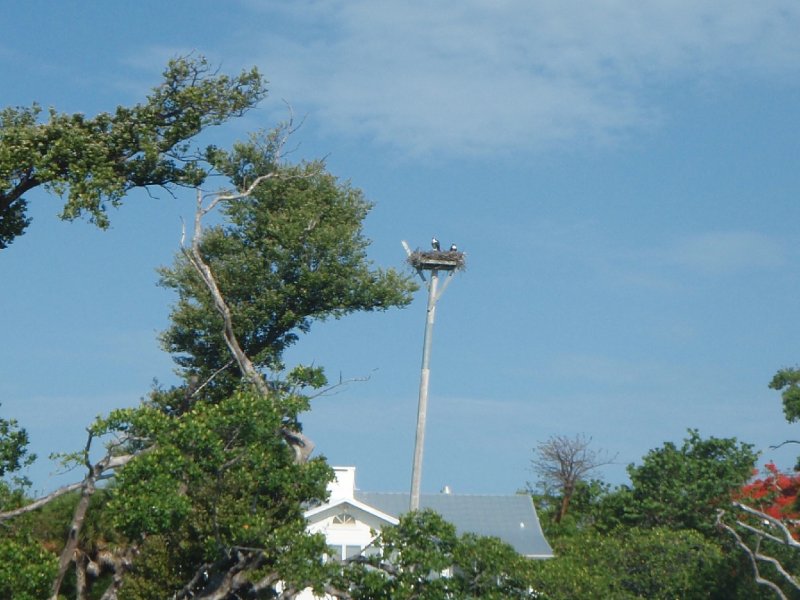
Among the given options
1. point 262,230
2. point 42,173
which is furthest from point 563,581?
point 262,230

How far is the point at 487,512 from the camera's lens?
42344 millimetres

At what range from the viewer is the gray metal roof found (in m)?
40.3

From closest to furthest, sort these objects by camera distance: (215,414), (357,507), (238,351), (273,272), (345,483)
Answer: (215,414) < (238,351) < (273,272) < (357,507) < (345,483)

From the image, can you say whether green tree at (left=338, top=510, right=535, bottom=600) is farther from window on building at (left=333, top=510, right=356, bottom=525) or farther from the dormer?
the dormer

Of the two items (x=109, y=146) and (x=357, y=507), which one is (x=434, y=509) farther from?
(x=109, y=146)

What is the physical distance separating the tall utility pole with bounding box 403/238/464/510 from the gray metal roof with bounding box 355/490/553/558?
11.1 metres

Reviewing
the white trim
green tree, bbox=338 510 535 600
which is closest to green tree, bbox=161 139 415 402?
the white trim

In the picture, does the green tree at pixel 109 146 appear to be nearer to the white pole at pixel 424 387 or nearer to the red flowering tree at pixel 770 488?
the white pole at pixel 424 387

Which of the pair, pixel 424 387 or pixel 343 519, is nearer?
pixel 424 387

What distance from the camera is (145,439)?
19.5m

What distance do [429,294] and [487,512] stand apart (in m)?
14.8

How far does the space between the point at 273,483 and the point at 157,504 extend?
11.5 ft

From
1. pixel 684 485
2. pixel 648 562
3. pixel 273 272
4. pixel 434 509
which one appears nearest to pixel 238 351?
pixel 273 272

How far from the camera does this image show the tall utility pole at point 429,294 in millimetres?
29016
